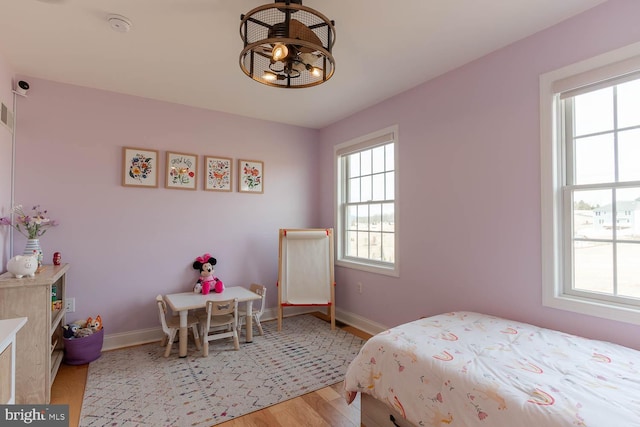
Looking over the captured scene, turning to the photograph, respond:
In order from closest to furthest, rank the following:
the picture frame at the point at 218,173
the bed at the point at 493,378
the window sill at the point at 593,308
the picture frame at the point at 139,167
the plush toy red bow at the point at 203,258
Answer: the bed at the point at 493,378 < the window sill at the point at 593,308 < the picture frame at the point at 139,167 < the plush toy red bow at the point at 203,258 < the picture frame at the point at 218,173

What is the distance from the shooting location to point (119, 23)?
2.08 m

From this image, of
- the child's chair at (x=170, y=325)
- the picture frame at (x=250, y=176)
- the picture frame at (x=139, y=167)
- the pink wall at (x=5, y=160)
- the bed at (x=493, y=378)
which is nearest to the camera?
the bed at (x=493, y=378)

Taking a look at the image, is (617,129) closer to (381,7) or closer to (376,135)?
(381,7)

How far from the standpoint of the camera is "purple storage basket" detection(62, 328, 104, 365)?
2725 mm

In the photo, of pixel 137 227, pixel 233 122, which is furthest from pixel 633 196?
pixel 137 227

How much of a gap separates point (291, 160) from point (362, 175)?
1040 mm

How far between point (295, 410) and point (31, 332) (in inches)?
74.2

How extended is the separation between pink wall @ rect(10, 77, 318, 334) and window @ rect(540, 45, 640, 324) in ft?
9.92

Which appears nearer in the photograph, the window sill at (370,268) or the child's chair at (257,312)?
the window sill at (370,268)

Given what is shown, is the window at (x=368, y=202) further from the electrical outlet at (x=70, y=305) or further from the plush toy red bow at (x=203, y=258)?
the electrical outlet at (x=70, y=305)

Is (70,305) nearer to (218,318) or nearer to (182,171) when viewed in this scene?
(218,318)

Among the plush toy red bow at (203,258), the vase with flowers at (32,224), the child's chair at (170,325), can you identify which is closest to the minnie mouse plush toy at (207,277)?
the plush toy red bow at (203,258)

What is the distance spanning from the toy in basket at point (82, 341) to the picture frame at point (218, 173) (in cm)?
176

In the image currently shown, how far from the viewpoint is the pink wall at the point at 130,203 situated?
9.72ft
